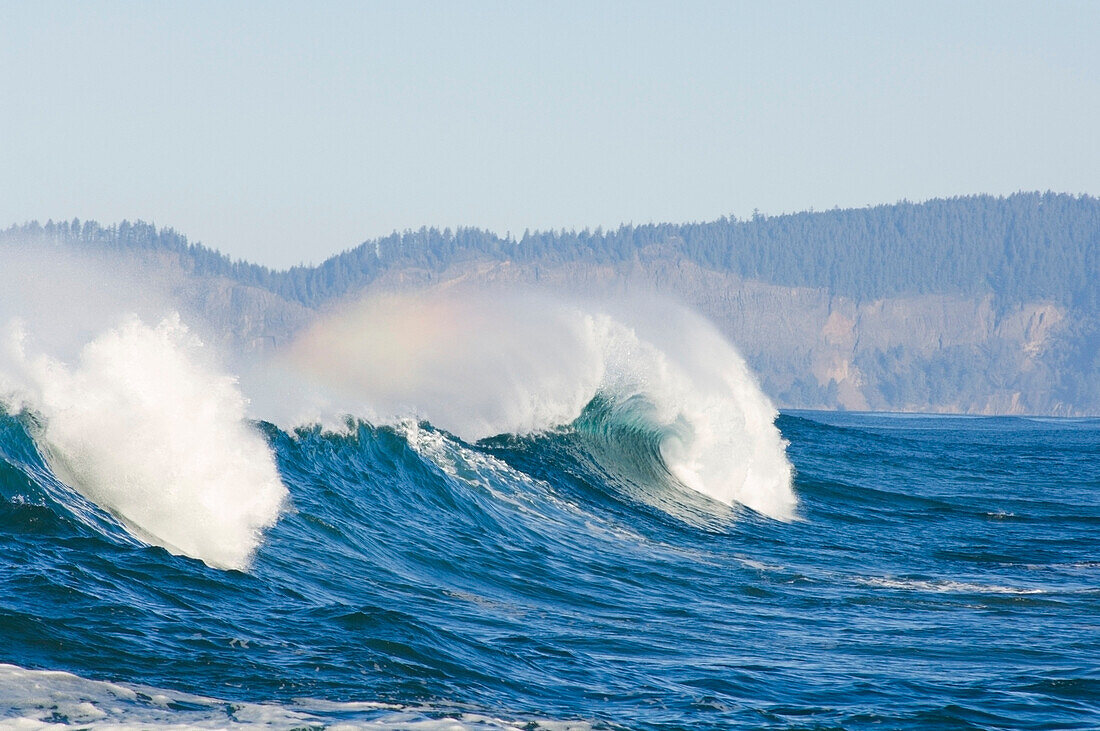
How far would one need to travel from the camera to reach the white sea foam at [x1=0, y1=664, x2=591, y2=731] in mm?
5918

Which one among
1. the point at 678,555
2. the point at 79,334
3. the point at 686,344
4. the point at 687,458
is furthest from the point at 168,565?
the point at 686,344

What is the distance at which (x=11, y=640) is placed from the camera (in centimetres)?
679

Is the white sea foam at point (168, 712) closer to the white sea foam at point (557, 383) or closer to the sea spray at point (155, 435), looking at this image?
the sea spray at point (155, 435)

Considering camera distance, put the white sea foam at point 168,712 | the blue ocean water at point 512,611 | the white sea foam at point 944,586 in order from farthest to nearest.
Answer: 1. the white sea foam at point 944,586
2. the blue ocean water at point 512,611
3. the white sea foam at point 168,712

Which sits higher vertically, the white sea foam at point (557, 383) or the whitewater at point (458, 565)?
the white sea foam at point (557, 383)

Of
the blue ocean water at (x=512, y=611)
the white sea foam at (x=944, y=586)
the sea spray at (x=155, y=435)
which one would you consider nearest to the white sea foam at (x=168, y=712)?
the blue ocean water at (x=512, y=611)

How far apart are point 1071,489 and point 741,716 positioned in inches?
779

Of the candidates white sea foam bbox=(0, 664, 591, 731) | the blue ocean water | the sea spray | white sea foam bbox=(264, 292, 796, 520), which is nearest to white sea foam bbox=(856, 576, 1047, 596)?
the blue ocean water

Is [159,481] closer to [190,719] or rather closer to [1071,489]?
[190,719]

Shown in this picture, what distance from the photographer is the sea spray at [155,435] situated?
33.7ft

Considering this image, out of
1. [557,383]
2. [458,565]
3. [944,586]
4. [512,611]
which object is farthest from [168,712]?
[557,383]

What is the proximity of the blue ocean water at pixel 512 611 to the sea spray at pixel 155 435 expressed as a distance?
27 cm

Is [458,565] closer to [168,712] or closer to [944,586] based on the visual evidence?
[944,586]

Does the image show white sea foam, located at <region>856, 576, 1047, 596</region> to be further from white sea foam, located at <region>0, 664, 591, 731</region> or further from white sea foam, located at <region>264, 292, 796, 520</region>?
white sea foam, located at <region>0, 664, 591, 731</region>
